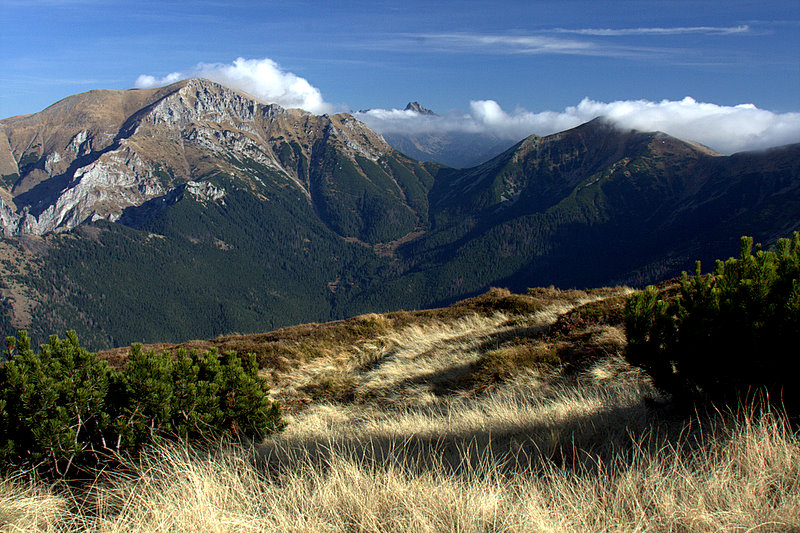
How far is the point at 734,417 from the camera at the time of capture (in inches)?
205

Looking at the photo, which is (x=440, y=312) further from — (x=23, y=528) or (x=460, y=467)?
(x=23, y=528)

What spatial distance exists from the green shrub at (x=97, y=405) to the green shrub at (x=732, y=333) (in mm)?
6953

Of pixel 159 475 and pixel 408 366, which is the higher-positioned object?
pixel 159 475

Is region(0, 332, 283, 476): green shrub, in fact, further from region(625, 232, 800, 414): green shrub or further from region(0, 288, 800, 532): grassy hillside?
region(625, 232, 800, 414): green shrub

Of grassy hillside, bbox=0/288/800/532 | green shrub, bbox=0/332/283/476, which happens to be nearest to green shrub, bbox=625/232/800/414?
grassy hillside, bbox=0/288/800/532

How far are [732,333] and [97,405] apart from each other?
8.98 meters

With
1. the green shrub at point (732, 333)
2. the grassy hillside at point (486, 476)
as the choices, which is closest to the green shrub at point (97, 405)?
the grassy hillside at point (486, 476)

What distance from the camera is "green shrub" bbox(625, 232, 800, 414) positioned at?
5133 mm

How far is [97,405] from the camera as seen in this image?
272 inches

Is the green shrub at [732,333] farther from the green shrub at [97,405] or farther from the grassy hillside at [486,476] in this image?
the green shrub at [97,405]

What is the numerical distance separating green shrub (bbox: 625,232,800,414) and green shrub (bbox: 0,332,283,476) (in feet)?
22.8

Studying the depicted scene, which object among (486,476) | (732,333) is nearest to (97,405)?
(486,476)

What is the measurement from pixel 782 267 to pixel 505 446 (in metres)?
4.26

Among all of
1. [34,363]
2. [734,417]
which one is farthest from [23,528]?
[734,417]
